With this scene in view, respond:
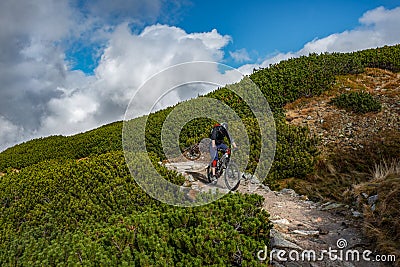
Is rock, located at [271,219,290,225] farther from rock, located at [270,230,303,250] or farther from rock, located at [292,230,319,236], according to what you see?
rock, located at [270,230,303,250]

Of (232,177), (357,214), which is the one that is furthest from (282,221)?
(232,177)

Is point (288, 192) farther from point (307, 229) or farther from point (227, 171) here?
point (307, 229)

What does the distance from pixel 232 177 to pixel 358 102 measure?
713 cm

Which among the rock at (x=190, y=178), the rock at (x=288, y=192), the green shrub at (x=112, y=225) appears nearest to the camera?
the green shrub at (x=112, y=225)

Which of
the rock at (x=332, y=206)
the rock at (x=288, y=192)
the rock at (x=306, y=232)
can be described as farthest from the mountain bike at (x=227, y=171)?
the rock at (x=306, y=232)

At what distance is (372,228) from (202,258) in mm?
3192

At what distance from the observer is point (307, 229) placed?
23.9ft

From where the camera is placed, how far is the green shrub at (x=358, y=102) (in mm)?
13750

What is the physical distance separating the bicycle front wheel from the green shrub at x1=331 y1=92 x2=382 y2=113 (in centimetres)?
656

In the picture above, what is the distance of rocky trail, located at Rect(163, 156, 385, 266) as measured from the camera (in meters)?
5.96

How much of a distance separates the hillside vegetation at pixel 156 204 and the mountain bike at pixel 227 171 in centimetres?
118

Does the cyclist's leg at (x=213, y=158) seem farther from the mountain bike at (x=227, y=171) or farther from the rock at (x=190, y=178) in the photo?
the rock at (x=190, y=178)

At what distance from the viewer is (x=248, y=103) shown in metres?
16.1

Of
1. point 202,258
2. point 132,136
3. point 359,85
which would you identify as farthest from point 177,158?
point 359,85
